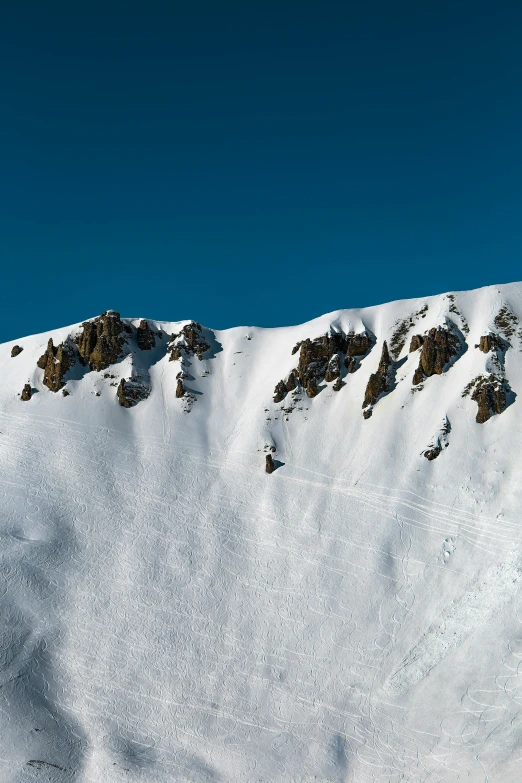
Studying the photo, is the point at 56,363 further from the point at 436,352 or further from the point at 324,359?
the point at 436,352

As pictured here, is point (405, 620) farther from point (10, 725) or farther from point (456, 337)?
point (456, 337)

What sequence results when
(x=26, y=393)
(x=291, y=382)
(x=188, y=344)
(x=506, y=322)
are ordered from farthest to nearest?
1. (x=188, y=344)
2. (x=26, y=393)
3. (x=291, y=382)
4. (x=506, y=322)

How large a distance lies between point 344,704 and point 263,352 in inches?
2042

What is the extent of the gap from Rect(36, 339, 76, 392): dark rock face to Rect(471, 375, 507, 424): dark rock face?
5243 centimetres

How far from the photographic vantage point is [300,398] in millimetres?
71938

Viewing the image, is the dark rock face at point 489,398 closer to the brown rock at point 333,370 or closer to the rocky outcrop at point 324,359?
the rocky outcrop at point 324,359

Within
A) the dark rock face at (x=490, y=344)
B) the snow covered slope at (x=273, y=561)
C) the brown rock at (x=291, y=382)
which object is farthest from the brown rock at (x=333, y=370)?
the dark rock face at (x=490, y=344)

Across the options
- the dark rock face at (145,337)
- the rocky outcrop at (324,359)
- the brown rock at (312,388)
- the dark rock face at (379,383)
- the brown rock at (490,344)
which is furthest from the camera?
the dark rock face at (145,337)

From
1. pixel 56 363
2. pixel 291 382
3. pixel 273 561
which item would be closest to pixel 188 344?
pixel 56 363

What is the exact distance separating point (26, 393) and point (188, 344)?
2355cm

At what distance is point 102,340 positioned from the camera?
8038 cm

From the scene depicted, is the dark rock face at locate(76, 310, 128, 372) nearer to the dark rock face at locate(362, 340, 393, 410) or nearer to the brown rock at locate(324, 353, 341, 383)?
the brown rock at locate(324, 353, 341, 383)


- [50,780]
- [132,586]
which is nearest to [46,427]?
[132,586]

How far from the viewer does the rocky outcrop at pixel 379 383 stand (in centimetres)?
6700
